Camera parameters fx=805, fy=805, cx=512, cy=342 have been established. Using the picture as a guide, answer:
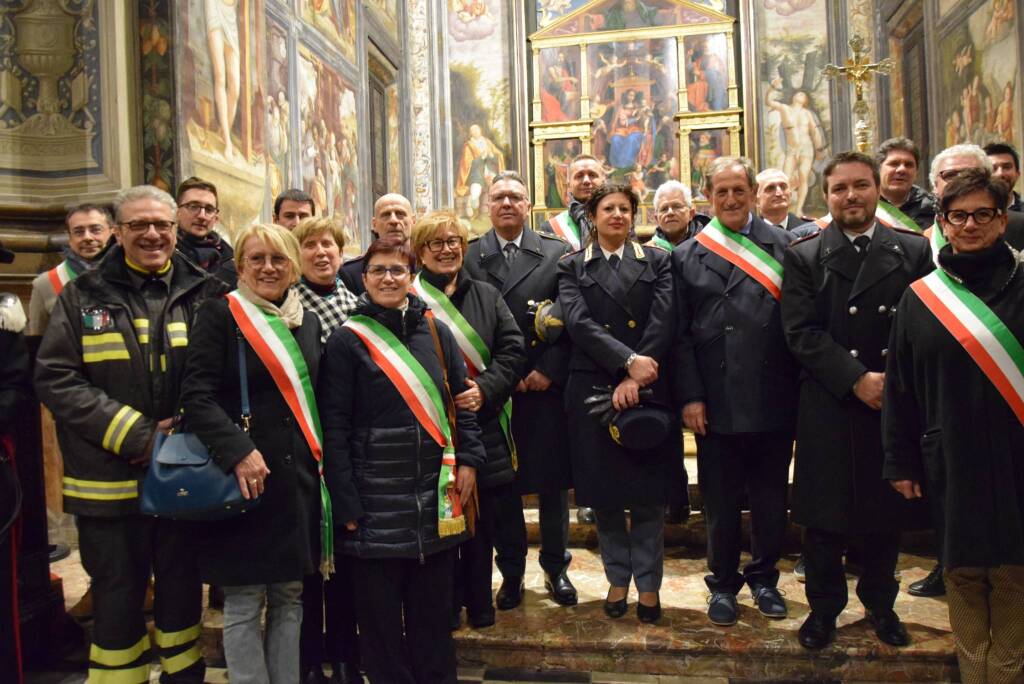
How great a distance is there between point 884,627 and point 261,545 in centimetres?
254

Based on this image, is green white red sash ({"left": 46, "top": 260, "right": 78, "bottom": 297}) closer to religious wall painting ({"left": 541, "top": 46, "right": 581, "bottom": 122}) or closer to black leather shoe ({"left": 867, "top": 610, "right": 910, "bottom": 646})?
black leather shoe ({"left": 867, "top": 610, "right": 910, "bottom": 646})

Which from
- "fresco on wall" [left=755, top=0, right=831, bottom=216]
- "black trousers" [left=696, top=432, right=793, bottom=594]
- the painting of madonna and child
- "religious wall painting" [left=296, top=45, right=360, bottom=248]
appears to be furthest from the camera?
the painting of madonna and child

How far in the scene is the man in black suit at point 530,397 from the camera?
369 cm

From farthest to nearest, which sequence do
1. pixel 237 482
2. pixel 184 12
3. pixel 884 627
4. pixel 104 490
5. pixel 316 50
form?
pixel 316 50, pixel 184 12, pixel 884 627, pixel 104 490, pixel 237 482

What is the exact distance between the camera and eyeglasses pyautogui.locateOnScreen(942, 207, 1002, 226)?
2.73 metres

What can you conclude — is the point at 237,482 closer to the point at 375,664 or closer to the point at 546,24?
the point at 375,664

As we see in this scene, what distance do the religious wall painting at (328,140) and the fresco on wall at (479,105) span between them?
378 cm

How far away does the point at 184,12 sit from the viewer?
6.01 m

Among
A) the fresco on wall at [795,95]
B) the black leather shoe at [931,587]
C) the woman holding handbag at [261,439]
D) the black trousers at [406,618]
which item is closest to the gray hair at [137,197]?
the woman holding handbag at [261,439]

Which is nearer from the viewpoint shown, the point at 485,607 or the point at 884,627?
the point at 884,627

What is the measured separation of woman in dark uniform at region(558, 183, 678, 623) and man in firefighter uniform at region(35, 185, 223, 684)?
1625mm

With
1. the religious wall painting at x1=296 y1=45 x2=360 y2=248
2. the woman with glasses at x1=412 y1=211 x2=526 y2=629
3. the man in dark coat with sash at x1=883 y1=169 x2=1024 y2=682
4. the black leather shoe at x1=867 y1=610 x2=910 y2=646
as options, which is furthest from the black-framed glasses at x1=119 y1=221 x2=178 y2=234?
the religious wall painting at x1=296 y1=45 x2=360 y2=248

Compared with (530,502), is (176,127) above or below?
above

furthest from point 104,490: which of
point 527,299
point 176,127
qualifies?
point 176,127
